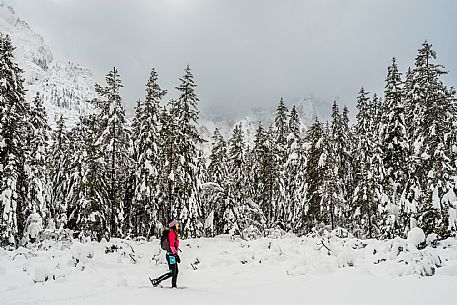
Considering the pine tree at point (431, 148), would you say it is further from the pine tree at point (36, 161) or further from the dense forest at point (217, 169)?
the pine tree at point (36, 161)

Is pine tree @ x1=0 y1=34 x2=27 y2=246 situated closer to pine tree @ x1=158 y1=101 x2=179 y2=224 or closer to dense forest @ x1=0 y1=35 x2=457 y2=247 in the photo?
dense forest @ x1=0 y1=35 x2=457 y2=247

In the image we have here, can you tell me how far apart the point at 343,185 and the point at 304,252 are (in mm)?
20532

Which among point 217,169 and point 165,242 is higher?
point 217,169

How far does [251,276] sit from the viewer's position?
36.3 feet

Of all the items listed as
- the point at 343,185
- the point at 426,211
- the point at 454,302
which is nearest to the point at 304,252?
the point at 426,211

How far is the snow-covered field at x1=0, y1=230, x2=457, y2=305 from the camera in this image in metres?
6.86

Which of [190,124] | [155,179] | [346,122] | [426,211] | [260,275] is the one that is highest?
[346,122]

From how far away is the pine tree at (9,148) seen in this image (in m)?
15.4

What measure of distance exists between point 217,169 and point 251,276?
21.9m

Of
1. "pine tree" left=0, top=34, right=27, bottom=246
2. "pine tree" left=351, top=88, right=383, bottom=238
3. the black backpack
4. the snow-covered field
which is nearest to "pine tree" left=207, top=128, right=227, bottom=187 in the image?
"pine tree" left=351, top=88, right=383, bottom=238

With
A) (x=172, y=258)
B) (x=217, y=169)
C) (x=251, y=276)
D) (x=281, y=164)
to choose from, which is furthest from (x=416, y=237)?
(x=217, y=169)

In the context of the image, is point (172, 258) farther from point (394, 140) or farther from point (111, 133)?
point (394, 140)

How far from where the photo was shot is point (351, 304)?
614cm

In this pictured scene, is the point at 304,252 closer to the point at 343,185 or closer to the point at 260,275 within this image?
the point at 260,275
